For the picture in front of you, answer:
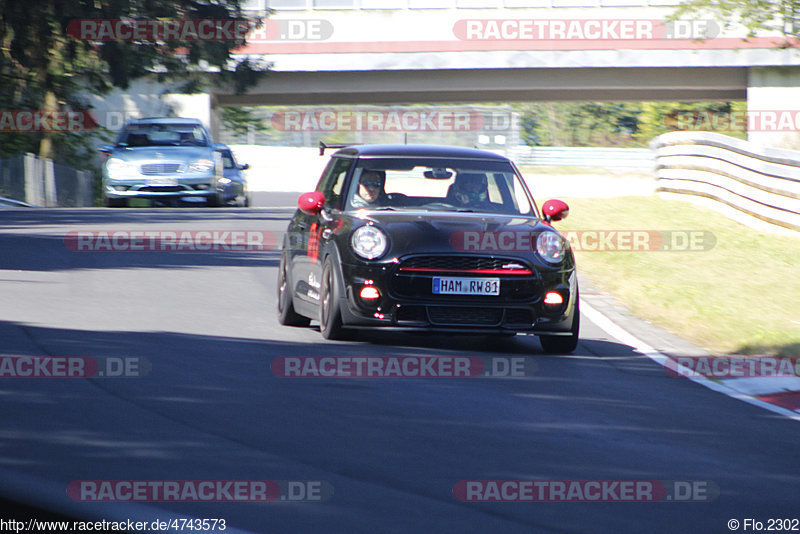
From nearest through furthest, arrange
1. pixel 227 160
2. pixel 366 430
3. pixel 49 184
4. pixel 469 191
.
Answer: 1. pixel 366 430
2. pixel 469 191
3. pixel 227 160
4. pixel 49 184

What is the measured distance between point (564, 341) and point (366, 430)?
3240mm

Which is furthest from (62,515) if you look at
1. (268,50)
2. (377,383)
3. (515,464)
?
(268,50)

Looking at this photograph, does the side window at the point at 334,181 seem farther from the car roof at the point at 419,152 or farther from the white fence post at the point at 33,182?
the white fence post at the point at 33,182

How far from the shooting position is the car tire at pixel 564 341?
909 cm

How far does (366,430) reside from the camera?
6.21m

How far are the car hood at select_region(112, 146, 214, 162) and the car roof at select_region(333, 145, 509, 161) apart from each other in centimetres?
1309

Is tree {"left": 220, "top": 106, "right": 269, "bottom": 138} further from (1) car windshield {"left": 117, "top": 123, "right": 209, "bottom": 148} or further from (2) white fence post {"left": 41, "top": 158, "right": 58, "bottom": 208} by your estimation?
(1) car windshield {"left": 117, "top": 123, "right": 209, "bottom": 148}

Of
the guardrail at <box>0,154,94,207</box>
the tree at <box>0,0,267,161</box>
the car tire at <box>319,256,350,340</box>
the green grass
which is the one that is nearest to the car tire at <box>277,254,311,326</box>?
the car tire at <box>319,256,350,340</box>

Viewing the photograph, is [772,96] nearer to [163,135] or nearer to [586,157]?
[586,157]

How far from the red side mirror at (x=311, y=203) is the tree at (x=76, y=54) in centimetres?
2211

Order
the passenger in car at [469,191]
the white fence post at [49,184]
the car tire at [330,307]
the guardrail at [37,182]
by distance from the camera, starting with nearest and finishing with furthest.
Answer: the car tire at [330,307]
the passenger in car at [469,191]
the guardrail at [37,182]
the white fence post at [49,184]

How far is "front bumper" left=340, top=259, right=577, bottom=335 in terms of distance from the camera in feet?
28.4

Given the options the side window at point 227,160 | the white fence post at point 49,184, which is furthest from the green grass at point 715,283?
the white fence post at point 49,184

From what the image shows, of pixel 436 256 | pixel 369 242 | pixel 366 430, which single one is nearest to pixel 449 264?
pixel 436 256
